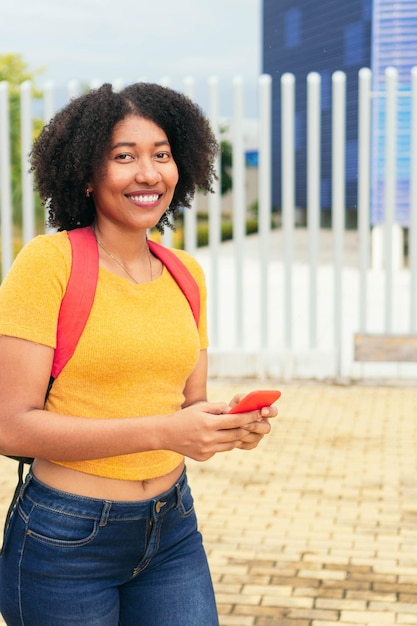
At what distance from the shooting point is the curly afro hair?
92.8 inches

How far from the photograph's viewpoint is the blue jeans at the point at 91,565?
2229 millimetres

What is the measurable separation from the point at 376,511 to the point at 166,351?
142 inches

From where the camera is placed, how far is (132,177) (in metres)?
2.36

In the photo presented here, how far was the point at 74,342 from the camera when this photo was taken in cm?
219

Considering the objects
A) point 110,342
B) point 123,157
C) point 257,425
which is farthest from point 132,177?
point 257,425

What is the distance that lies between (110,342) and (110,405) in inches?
5.2

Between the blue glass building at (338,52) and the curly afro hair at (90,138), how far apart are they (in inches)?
484

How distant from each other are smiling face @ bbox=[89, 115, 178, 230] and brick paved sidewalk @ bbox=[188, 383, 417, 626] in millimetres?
2239

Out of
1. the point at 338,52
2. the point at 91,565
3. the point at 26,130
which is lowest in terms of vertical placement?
the point at 91,565

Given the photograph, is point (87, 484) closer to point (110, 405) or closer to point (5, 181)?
point (110, 405)

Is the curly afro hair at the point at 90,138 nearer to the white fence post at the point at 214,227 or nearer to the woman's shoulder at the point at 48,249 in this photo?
the woman's shoulder at the point at 48,249

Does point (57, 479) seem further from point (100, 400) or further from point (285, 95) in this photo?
point (285, 95)

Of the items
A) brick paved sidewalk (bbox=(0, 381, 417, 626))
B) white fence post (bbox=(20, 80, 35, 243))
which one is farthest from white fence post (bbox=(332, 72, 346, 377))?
white fence post (bbox=(20, 80, 35, 243))

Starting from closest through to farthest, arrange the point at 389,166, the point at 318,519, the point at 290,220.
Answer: the point at 318,519 → the point at 389,166 → the point at 290,220
